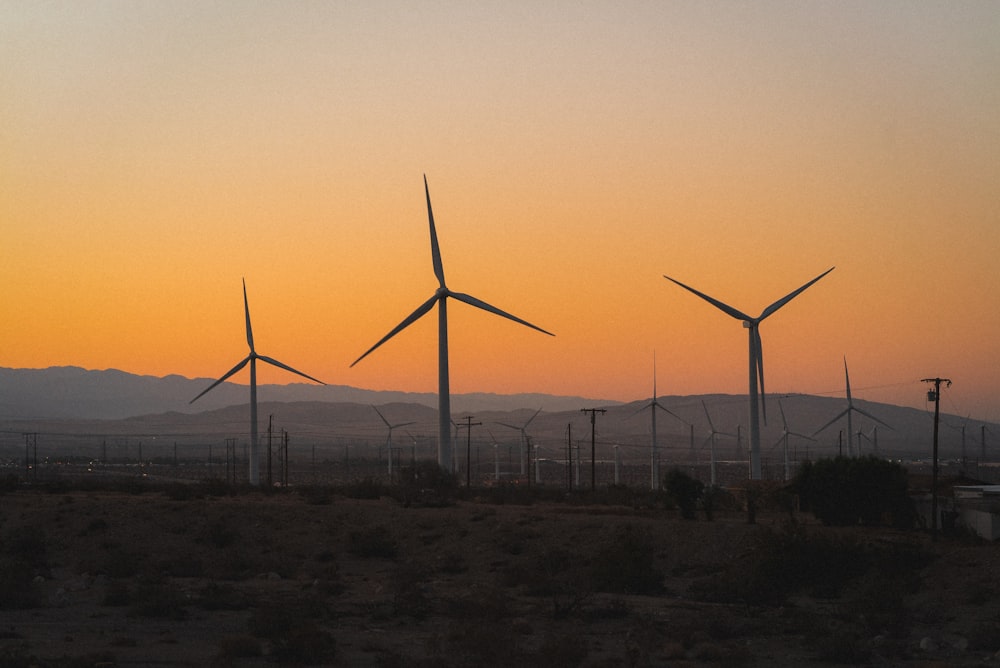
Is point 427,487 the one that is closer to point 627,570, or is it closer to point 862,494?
point 862,494

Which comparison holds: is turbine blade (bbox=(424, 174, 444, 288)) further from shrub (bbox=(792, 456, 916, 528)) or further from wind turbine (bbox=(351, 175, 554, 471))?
shrub (bbox=(792, 456, 916, 528))

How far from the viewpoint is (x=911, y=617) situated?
43.9 metres

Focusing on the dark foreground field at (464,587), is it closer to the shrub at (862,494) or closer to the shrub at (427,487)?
the shrub at (427,487)

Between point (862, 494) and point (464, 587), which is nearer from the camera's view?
point (464, 587)

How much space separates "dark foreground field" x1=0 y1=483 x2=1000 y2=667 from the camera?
3425cm

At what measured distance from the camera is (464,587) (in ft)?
168

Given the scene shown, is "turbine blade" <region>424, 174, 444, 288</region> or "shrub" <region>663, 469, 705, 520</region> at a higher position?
"turbine blade" <region>424, 174, 444, 288</region>

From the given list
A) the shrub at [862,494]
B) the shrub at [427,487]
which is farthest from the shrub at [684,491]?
the shrub at [427,487]

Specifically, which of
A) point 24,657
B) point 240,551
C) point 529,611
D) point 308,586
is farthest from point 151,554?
point 24,657

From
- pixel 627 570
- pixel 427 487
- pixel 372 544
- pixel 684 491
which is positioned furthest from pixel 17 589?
pixel 427 487

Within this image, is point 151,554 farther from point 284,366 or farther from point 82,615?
point 284,366

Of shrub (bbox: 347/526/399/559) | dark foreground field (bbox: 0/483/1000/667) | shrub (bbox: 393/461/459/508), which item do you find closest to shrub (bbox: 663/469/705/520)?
dark foreground field (bbox: 0/483/1000/667)

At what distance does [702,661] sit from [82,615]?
2112cm

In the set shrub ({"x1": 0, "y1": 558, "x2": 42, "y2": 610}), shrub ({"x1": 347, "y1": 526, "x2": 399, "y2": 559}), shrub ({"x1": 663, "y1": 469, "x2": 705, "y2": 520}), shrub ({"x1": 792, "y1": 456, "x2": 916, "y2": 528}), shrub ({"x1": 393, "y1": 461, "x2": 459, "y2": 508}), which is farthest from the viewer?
shrub ({"x1": 393, "y1": 461, "x2": 459, "y2": 508})
